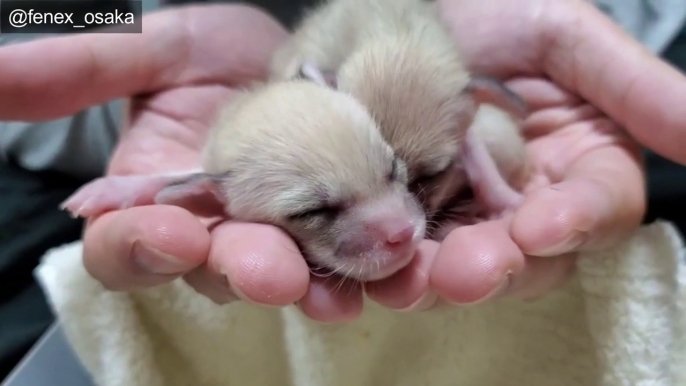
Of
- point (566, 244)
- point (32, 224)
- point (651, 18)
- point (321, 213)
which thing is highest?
point (651, 18)

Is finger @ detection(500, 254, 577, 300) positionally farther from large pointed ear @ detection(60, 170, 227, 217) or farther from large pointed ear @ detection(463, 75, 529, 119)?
large pointed ear @ detection(60, 170, 227, 217)

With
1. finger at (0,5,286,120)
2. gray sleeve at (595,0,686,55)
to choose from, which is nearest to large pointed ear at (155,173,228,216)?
finger at (0,5,286,120)

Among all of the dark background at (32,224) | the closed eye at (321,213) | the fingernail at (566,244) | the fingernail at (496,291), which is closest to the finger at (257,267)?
the closed eye at (321,213)

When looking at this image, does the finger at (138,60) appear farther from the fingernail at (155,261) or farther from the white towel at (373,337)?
the fingernail at (155,261)

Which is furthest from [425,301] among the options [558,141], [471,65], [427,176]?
[471,65]

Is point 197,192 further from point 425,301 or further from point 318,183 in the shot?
point 425,301

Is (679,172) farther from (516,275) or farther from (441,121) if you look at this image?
(516,275)
